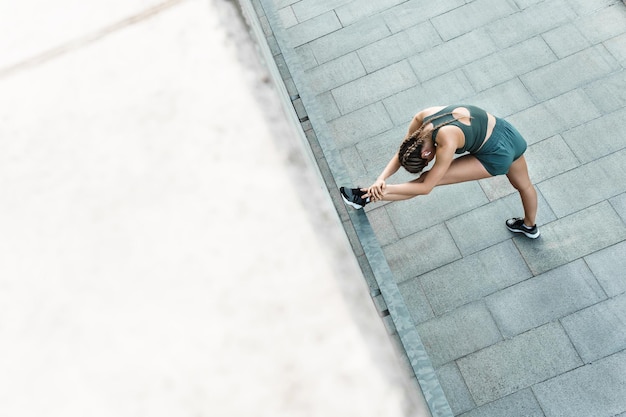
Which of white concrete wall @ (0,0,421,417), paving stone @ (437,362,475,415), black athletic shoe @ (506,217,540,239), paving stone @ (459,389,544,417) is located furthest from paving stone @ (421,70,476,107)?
white concrete wall @ (0,0,421,417)

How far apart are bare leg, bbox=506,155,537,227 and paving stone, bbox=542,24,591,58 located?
2.05 m

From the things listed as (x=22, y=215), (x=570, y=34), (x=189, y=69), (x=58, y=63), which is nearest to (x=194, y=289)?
(x=22, y=215)

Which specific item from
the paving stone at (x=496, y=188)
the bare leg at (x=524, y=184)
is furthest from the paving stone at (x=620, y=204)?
the bare leg at (x=524, y=184)

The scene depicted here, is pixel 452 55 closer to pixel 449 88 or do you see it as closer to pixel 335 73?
pixel 449 88

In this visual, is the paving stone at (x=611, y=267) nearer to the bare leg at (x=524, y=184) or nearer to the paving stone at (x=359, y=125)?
the bare leg at (x=524, y=184)

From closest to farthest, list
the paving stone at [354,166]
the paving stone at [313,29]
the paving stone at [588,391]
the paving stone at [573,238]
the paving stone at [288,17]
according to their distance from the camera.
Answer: the paving stone at [588,391] → the paving stone at [573,238] → the paving stone at [354,166] → the paving stone at [313,29] → the paving stone at [288,17]

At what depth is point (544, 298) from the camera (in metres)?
4.39

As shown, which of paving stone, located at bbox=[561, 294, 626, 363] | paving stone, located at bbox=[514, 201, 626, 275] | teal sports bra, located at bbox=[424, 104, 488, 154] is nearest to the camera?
teal sports bra, located at bbox=[424, 104, 488, 154]

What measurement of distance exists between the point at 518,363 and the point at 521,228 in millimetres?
1117

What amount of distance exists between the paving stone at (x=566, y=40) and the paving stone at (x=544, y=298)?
236 cm

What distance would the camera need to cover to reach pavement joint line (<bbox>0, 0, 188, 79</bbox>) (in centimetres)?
278

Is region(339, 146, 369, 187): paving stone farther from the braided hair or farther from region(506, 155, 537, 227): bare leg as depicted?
the braided hair

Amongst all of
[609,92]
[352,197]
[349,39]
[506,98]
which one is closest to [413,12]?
[349,39]

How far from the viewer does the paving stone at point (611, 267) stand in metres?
4.32
